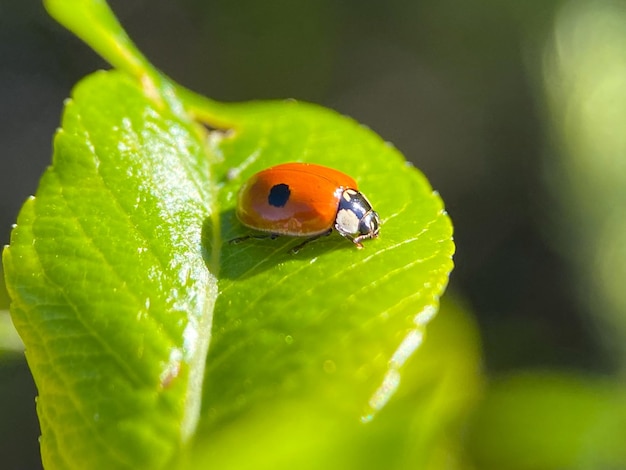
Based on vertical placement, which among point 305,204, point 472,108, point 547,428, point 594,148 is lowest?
point 472,108

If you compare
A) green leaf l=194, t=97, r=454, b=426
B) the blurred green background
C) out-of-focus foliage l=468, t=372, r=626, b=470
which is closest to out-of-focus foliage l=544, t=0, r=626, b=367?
the blurred green background

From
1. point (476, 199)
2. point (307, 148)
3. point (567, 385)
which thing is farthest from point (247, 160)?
point (476, 199)

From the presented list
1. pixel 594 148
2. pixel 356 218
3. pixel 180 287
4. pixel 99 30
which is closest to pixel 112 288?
pixel 180 287

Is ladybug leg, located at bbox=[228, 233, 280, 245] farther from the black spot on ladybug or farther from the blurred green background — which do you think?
the blurred green background

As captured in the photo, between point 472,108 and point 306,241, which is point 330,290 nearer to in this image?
point 306,241

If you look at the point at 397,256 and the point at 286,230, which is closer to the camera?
the point at 397,256

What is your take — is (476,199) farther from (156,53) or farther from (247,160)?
(247,160)

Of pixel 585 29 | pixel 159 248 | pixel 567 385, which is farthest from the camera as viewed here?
pixel 585 29
